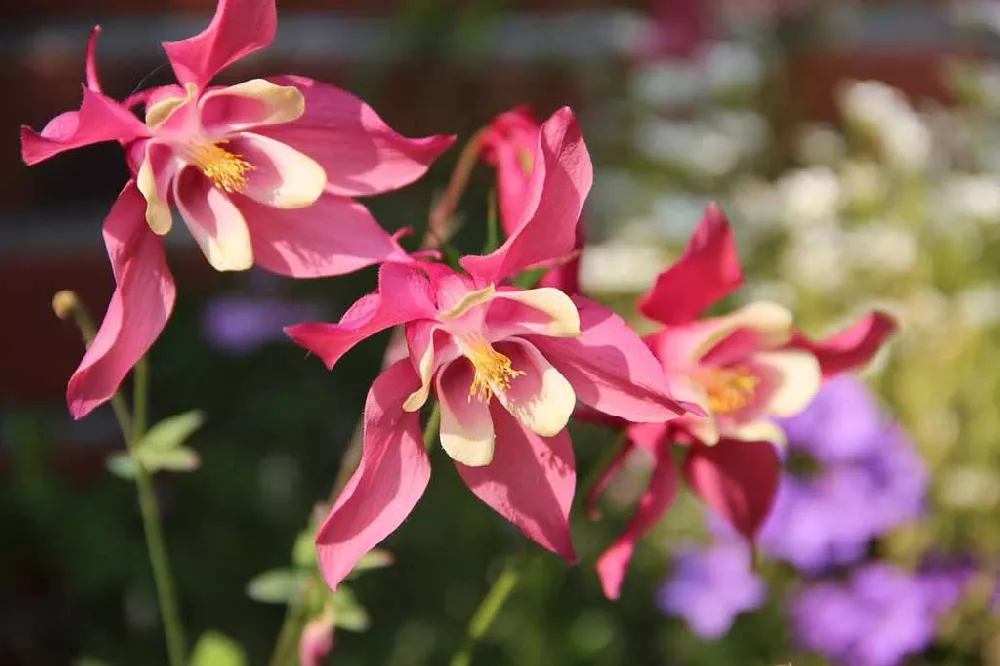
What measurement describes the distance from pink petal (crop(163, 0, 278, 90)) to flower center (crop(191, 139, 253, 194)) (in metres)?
0.03

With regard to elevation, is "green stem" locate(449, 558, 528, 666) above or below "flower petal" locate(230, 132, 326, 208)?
below

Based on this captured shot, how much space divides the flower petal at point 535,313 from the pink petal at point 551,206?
0.04 feet

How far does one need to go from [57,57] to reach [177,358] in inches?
17.9

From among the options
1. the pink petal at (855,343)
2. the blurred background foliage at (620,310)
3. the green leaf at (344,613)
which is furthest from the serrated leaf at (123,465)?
the blurred background foliage at (620,310)

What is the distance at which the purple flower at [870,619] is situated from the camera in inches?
44.6

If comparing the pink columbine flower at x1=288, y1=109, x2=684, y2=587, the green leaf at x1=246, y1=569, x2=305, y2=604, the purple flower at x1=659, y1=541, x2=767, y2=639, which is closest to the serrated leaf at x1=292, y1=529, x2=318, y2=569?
the green leaf at x1=246, y1=569, x2=305, y2=604

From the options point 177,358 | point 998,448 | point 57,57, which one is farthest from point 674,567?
point 57,57

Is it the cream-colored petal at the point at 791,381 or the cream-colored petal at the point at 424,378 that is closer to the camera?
the cream-colored petal at the point at 424,378

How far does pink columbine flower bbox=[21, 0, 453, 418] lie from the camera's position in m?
0.44

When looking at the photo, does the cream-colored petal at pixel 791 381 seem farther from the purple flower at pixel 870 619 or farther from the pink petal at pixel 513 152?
the purple flower at pixel 870 619

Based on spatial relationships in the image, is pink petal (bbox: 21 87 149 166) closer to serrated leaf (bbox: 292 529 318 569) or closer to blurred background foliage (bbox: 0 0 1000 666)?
serrated leaf (bbox: 292 529 318 569)

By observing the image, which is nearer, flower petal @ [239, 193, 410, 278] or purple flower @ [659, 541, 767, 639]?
flower petal @ [239, 193, 410, 278]

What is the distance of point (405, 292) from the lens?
43 cm

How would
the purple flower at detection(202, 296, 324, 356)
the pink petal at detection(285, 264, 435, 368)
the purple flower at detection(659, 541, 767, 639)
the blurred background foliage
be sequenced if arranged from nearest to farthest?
the pink petal at detection(285, 264, 435, 368) → the purple flower at detection(659, 541, 767, 639) → the blurred background foliage → the purple flower at detection(202, 296, 324, 356)
